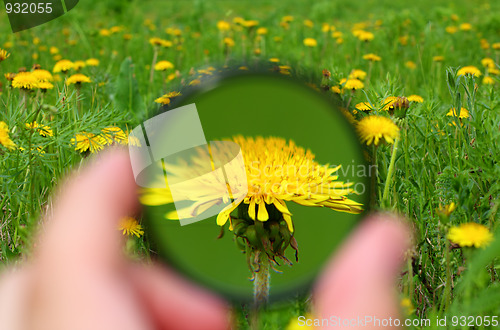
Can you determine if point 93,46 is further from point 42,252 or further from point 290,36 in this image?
point 42,252

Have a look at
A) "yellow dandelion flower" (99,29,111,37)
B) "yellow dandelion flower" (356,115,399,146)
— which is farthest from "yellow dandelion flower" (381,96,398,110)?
"yellow dandelion flower" (99,29,111,37)

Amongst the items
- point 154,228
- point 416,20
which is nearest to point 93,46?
point 416,20

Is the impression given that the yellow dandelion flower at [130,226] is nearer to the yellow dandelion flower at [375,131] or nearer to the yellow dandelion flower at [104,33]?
the yellow dandelion flower at [375,131]

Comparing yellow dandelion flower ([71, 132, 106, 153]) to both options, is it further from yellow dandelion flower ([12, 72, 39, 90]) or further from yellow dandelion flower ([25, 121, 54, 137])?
yellow dandelion flower ([12, 72, 39, 90])

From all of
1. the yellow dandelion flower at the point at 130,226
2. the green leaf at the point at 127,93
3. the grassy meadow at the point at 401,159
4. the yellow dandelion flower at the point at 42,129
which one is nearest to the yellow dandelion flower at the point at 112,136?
the grassy meadow at the point at 401,159

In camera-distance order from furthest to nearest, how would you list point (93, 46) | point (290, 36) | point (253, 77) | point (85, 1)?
1. point (85, 1)
2. point (290, 36)
3. point (93, 46)
4. point (253, 77)

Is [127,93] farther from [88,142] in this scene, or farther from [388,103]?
[388,103]

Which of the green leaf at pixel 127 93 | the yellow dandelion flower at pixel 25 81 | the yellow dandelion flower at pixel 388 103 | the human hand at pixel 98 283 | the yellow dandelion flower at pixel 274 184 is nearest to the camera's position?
the human hand at pixel 98 283
